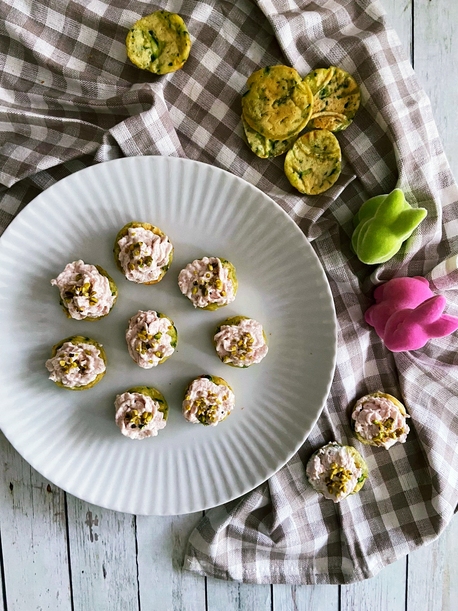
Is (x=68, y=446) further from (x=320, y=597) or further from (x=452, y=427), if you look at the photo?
(x=452, y=427)

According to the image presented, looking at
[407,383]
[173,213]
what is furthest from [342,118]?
[407,383]

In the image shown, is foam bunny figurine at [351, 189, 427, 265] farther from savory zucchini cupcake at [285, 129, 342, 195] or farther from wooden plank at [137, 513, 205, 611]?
wooden plank at [137, 513, 205, 611]

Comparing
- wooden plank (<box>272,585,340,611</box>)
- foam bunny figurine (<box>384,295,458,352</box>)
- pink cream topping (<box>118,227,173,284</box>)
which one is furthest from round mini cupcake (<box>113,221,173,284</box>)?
wooden plank (<box>272,585,340,611</box>)

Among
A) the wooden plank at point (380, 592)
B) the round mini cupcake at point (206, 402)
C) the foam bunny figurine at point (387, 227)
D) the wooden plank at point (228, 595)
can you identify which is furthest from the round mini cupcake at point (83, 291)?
the wooden plank at point (380, 592)

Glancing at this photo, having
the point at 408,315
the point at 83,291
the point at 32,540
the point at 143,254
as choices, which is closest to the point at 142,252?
the point at 143,254

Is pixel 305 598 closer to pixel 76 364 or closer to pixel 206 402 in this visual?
pixel 206 402
